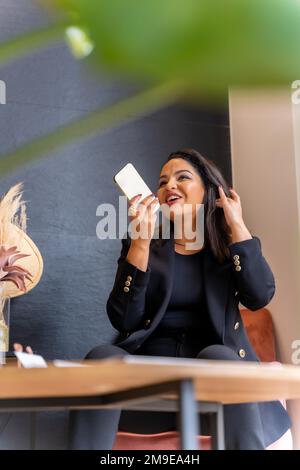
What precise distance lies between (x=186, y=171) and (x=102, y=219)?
1.83ft

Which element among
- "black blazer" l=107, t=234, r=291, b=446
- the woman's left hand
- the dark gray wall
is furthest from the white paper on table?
the dark gray wall

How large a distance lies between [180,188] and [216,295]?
0.39 m

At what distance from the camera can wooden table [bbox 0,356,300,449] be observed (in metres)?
0.82

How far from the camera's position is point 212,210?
2.08 meters

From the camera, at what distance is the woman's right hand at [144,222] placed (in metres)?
1.84

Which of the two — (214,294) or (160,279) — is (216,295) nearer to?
(214,294)

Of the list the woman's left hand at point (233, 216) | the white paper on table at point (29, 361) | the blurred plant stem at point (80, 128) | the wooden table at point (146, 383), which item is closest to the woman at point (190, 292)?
the woman's left hand at point (233, 216)

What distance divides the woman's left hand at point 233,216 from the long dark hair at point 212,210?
4cm

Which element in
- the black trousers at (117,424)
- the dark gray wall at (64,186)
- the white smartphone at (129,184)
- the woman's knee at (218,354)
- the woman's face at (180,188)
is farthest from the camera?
the dark gray wall at (64,186)

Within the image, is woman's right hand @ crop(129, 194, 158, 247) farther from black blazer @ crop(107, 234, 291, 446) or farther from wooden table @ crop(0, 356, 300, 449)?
wooden table @ crop(0, 356, 300, 449)

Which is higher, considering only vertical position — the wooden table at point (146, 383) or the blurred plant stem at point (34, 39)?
the wooden table at point (146, 383)

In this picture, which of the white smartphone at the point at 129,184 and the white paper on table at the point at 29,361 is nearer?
the white paper on table at the point at 29,361

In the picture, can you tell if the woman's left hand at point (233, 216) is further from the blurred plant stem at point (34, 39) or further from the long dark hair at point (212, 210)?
the blurred plant stem at point (34, 39)
